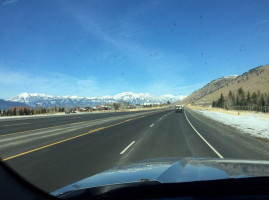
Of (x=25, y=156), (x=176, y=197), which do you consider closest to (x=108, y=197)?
(x=176, y=197)

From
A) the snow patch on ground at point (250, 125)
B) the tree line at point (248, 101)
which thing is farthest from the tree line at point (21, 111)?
the tree line at point (248, 101)

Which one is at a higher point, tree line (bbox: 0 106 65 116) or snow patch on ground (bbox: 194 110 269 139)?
tree line (bbox: 0 106 65 116)

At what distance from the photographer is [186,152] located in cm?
814

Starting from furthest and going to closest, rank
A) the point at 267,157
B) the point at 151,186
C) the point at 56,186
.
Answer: the point at 267,157, the point at 56,186, the point at 151,186

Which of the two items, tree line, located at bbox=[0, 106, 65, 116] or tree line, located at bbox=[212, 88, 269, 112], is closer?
tree line, located at bbox=[212, 88, 269, 112]

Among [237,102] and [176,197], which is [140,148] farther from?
[237,102]

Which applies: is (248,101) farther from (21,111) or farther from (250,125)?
(21,111)

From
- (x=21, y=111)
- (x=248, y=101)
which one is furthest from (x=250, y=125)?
(x=248, y=101)

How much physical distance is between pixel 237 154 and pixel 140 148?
3.76 m

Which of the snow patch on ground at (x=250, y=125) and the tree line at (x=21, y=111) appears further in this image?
the tree line at (x=21, y=111)

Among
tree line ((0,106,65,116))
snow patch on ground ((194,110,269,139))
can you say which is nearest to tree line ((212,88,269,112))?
snow patch on ground ((194,110,269,139))

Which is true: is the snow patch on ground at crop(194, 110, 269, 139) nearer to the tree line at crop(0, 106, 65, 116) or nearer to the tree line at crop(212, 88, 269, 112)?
the tree line at crop(212, 88, 269, 112)

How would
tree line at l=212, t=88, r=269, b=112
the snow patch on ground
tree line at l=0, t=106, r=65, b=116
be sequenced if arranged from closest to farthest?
the snow patch on ground < tree line at l=212, t=88, r=269, b=112 < tree line at l=0, t=106, r=65, b=116

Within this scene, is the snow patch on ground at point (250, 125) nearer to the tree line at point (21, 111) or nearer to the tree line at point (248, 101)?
the tree line at point (248, 101)
